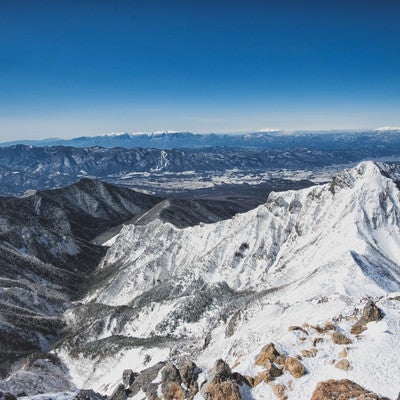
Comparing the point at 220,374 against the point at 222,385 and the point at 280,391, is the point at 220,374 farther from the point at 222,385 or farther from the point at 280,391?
the point at 280,391

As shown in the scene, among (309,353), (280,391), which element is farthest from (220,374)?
(309,353)

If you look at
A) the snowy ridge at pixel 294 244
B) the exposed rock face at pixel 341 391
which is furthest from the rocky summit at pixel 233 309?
the snowy ridge at pixel 294 244

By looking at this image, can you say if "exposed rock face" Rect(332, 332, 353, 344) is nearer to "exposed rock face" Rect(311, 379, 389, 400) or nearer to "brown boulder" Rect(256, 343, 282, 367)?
"brown boulder" Rect(256, 343, 282, 367)

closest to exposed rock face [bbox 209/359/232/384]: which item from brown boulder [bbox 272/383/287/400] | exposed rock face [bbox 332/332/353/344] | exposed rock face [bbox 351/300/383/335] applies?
brown boulder [bbox 272/383/287/400]

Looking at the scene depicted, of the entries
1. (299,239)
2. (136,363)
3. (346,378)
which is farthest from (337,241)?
(346,378)

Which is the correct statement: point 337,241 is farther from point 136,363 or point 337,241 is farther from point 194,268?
point 136,363
